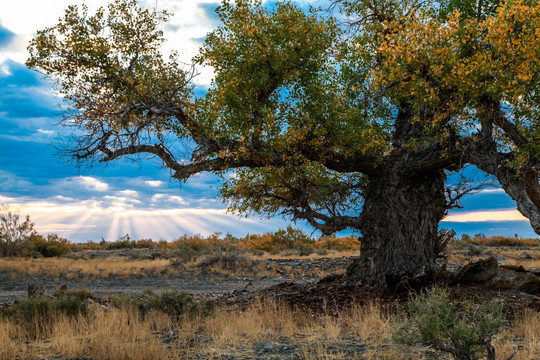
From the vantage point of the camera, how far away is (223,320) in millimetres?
10766

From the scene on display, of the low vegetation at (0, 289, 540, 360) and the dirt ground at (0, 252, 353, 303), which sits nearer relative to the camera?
the low vegetation at (0, 289, 540, 360)

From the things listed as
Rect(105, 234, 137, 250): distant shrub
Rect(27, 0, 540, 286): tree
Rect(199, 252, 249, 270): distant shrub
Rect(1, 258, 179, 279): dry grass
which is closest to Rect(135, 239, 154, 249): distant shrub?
Rect(105, 234, 137, 250): distant shrub

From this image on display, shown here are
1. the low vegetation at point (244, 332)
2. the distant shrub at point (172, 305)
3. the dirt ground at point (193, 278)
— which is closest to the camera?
the low vegetation at point (244, 332)

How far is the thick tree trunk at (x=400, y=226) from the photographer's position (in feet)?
49.5

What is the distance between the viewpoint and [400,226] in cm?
1520

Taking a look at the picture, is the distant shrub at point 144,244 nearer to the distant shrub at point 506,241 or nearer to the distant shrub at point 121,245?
the distant shrub at point 121,245

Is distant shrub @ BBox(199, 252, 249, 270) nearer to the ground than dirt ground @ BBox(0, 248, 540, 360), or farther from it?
farther from it

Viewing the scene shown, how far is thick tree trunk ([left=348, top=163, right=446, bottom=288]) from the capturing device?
1509 centimetres

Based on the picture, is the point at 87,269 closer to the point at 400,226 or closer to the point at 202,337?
the point at 400,226

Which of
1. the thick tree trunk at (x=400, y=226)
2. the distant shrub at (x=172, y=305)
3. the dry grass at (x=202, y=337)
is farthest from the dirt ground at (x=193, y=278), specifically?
the dry grass at (x=202, y=337)

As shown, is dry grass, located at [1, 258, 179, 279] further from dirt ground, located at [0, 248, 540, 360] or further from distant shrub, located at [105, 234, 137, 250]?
distant shrub, located at [105, 234, 137, 250]

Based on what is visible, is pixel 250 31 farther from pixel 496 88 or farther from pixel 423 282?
pixel 423 282

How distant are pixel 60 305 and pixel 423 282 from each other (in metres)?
10.2

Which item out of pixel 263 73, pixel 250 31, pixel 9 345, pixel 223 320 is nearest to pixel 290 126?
pixel 263 73
